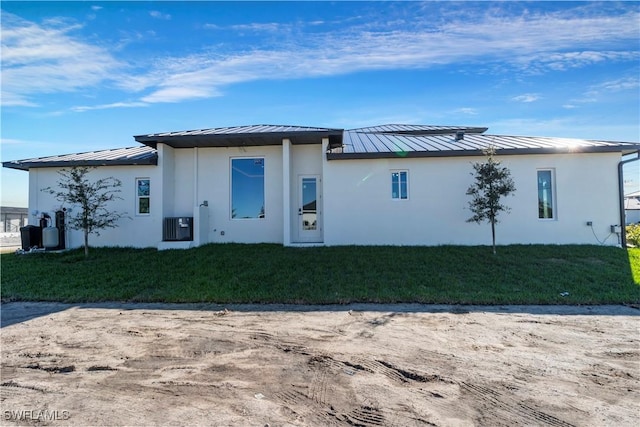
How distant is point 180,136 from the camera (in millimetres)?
11438

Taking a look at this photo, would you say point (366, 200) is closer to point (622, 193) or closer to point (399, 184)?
point (399, 184)

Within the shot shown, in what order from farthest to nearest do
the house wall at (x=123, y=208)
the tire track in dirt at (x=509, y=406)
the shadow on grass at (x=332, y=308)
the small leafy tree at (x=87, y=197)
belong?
the house wall at (x=123, y=208) < the small leafy tree at (x=87, y=197) < the shadow on grass at (x=332, y=308) < the tire track in dirt at (x=509, y=406)

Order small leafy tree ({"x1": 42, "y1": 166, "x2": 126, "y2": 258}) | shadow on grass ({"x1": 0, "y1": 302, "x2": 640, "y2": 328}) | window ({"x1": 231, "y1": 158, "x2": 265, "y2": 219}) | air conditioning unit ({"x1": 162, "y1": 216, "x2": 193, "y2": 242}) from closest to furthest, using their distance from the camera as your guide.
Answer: shadow on grass ({"x1": 0, "y1": 302, "x2": 640, "y2": 328}) → small leafy tree ({"x1": 42, "y1": 166, "x2": 126, "y2": 258}) → air conditioning unit ({"x1": 162, "y1": 216, "x2": 193, "y2": 242}) → window ({"x1": 231, "y1": 158, "x2": 265, "y2": 219})

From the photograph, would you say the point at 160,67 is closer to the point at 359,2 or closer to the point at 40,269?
the point at 359,2

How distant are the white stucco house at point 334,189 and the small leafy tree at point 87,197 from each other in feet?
1.08

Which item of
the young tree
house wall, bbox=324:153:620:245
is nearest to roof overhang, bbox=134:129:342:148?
house wall, bbox=324:153:620:245

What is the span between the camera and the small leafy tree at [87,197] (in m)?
11.4

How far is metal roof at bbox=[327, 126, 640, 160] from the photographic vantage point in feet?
36.8

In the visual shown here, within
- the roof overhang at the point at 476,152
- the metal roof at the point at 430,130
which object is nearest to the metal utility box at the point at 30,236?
the roof overhang at the point at 476,152

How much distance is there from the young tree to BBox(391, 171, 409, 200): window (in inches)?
79.1

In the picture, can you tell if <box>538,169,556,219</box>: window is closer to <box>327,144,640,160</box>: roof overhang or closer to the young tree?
<box>327,144,640,160</box>: roof overhang

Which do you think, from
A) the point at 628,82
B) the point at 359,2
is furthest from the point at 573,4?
the point at 359,2

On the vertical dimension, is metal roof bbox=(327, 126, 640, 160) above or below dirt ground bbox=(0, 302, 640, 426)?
above

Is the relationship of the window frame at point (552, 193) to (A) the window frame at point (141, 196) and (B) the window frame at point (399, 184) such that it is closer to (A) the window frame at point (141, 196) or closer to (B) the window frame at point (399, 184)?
(B) the window frame at point (399, 184)
